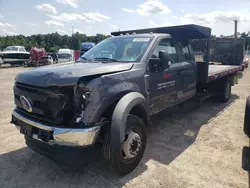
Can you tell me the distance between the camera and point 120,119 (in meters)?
2.82

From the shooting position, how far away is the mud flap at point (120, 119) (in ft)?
9.08

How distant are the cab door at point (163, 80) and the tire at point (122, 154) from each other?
679 mm

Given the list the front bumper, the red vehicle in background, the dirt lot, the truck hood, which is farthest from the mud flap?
the red vehicle in background

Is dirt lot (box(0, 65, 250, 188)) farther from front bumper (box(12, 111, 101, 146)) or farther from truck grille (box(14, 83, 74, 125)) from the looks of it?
truck grille (box(14, 83, 74, 125))

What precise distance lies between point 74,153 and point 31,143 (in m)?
0.79

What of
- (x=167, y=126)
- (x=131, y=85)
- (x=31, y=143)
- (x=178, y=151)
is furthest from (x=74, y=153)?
(x=167, y=126)

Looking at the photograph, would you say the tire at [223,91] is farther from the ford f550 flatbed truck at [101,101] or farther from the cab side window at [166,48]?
the ford f550 flatbed truck at [101,101]

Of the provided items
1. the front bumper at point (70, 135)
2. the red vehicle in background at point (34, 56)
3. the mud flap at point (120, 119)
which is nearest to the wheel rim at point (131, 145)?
Result: the mud flap at point (120, 119)

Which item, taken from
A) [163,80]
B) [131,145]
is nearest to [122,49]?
[163,80]

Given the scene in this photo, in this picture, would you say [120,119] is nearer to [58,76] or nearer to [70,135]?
[70,135]

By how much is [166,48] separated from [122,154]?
231cm

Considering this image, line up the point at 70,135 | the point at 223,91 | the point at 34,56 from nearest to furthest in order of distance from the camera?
the point at 70,135 → the point at 223,91 → the point at 34,56

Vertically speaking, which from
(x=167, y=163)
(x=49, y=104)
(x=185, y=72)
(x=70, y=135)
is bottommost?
(x=167, y=163)

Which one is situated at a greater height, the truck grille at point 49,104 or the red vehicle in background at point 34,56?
the red vehicle in background at point 34,56
